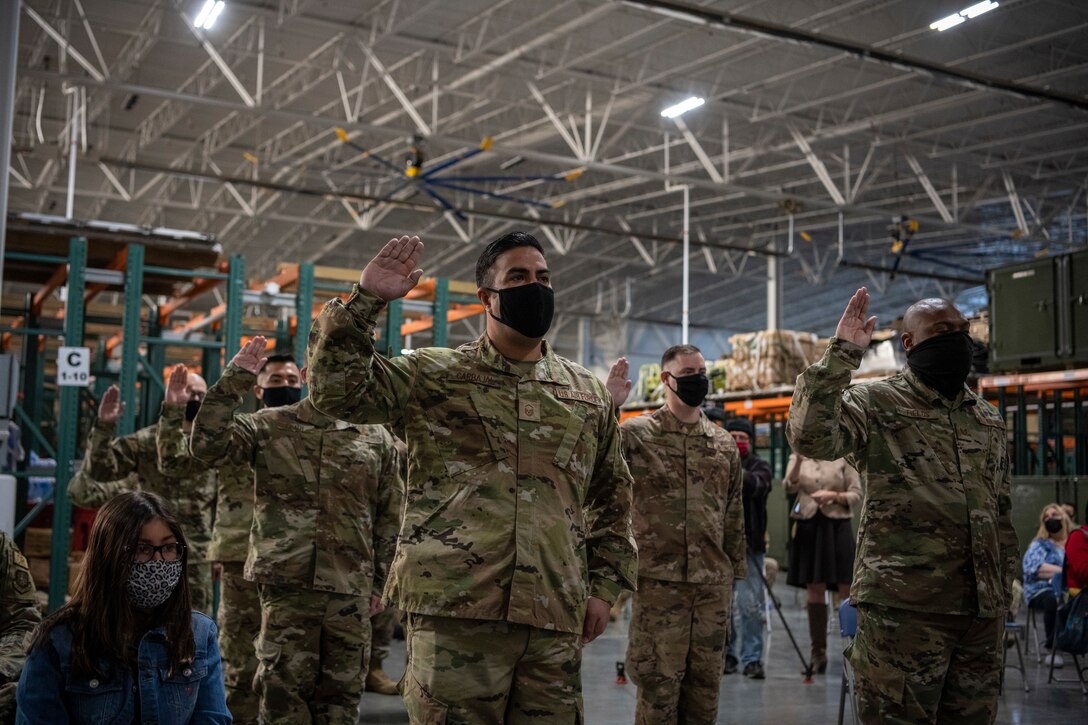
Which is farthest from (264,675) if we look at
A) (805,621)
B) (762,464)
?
(805,621)

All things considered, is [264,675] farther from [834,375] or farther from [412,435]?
[834,375]

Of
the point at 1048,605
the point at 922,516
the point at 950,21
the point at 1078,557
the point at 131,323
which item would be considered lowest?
the point at 1048,605

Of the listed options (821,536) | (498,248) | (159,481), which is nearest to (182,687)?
(498,248)

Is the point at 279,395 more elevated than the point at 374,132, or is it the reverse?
the point at 374,132

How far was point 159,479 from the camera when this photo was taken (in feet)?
21.4

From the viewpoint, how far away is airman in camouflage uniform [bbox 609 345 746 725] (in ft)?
16.3

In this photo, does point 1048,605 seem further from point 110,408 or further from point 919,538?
point 110,408

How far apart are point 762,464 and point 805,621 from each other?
3.74m

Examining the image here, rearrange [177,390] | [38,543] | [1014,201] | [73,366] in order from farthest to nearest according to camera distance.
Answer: [1014,201] < [38,543] < [73,366] < [177,390]

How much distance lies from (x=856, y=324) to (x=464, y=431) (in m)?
1.44

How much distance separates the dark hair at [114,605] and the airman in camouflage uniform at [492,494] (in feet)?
1.70

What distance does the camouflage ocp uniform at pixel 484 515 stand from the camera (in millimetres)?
2844

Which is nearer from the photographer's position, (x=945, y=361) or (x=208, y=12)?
(x=945, y=361)

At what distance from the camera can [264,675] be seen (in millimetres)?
4418
